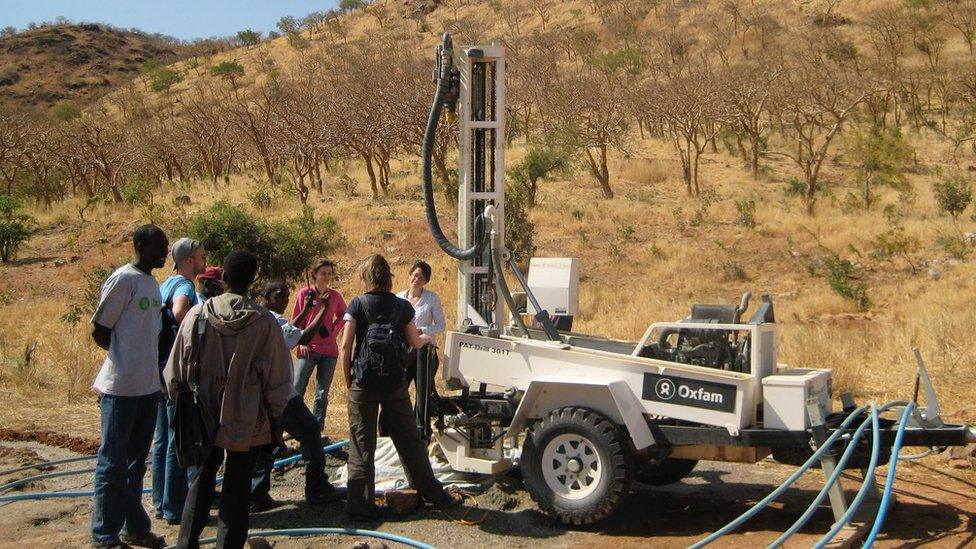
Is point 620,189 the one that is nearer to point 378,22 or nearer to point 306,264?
point 306,264

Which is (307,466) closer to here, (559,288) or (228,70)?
(559,288)

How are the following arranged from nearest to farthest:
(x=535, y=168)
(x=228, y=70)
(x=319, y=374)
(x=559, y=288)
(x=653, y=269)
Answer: (x=559, y=288) < (x=319, y=374) < (x=653, y=269) < (x=535, y=168) < (x=228, y=70)

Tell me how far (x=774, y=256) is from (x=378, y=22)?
71.5m

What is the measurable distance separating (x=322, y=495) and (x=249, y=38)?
299 ft

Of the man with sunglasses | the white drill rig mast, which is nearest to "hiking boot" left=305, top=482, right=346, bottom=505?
the man with sunglasses

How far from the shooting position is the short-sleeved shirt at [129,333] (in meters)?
5.39

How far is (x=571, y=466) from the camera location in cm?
604

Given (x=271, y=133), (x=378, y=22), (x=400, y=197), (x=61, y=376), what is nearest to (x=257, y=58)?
(x=378, y=22)

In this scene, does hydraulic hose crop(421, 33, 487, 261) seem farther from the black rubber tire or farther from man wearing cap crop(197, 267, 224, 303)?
the black rubber tire

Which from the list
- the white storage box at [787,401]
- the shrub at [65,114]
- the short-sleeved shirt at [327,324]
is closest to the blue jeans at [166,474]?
the short-sleeved shirt at [327,324]

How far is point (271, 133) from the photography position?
129 feet

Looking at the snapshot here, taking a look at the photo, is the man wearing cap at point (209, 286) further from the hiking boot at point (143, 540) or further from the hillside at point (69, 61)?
the hillside at point (69, 61)

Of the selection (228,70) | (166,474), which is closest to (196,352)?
(166,474)

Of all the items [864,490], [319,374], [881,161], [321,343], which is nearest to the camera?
[864,490]
